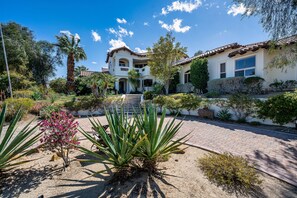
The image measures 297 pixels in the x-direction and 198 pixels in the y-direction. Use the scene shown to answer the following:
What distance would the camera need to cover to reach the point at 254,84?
11.6 m

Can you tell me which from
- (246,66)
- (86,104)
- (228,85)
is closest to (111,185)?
(86,104)

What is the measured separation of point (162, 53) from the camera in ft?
50.6

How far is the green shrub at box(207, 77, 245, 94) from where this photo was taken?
12.6 metres

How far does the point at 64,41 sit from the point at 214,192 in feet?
84.4

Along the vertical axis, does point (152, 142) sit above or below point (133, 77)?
below

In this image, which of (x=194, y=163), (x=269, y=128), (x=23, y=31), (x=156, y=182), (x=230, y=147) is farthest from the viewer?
(x=23, y=31)

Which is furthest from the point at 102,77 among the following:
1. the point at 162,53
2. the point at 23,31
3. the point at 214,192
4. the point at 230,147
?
the point at 23,31

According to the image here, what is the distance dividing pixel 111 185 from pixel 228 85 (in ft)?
45.2

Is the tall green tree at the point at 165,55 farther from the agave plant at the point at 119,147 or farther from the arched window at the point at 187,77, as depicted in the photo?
the agave plant at the point at 119,147

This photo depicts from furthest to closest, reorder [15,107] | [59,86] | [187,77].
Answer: [59,86]
[187,77]
[15,107]

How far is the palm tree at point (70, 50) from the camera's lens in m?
21.4

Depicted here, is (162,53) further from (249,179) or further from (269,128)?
(249,179)

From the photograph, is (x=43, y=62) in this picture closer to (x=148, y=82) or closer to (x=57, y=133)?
(x=148, y=82)

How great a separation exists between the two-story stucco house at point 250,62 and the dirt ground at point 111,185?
957cm
